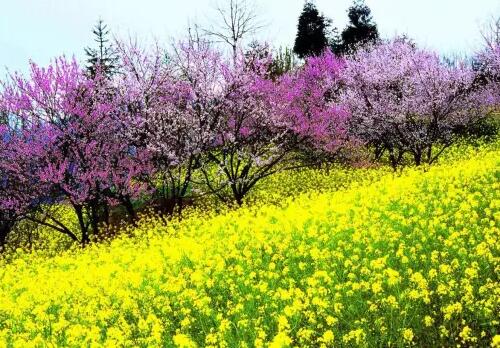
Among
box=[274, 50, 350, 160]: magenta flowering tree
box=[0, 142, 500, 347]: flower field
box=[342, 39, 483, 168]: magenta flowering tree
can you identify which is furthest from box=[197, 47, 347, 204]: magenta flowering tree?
box=[0, 142, 500, 347]: flower field

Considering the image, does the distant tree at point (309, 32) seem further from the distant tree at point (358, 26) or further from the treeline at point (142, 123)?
the treeline at point (142, 123)

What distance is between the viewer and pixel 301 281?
9500 millimetres

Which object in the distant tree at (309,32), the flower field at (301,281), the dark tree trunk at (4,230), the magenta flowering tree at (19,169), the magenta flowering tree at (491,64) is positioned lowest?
the flower field at (301,281)

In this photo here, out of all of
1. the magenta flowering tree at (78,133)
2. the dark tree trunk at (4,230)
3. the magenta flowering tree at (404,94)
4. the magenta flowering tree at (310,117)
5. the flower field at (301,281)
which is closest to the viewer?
the flower field at (301,281)

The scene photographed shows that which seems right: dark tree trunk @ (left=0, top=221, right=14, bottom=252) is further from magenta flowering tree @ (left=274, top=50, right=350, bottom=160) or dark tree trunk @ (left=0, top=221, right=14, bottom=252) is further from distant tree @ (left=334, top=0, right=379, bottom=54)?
distant tree @ (left=334, top=0, right=379, bottom=54)

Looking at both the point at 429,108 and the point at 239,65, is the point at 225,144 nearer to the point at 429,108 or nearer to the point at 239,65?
the point at 239,65

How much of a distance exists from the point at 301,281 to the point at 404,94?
58.9 feet

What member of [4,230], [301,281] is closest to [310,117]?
[4,230]

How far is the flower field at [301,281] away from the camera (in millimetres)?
7684

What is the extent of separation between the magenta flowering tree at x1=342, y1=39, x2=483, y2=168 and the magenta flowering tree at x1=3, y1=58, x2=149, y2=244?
1097 centimetres

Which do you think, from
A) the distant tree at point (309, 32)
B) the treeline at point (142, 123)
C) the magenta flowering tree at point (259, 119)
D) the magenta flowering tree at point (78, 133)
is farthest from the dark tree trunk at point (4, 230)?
the distant tree at point (309, 32)

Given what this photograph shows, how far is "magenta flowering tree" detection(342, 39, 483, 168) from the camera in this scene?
24.5 metres

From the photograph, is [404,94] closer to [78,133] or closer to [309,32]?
[78,133]

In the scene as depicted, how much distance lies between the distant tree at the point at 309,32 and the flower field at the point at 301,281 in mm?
37590
